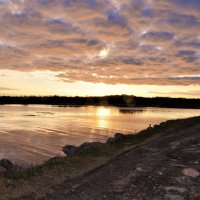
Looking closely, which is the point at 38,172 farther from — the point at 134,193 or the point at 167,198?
the point at 167,198

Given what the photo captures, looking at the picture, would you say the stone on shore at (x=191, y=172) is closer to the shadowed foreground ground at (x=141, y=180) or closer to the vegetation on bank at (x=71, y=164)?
the shadowed foreground ground at (x=141, y=180)

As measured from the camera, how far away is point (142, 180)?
11852 millimetres

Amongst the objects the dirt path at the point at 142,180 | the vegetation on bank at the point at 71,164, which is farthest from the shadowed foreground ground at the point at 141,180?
the vegetation on bank at the point at 71,164

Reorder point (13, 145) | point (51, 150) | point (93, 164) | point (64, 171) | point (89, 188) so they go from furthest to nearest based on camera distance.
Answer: point (13, 145) → point (51, 150) → point (93, 164) → point (64, 171) → point (89, 188)

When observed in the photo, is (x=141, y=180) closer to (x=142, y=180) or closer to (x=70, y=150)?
(x=142, y=180)

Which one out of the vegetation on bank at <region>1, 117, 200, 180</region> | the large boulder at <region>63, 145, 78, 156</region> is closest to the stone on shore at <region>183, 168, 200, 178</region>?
the vegetation on bank at <region>1, 117, 200, 180</region>

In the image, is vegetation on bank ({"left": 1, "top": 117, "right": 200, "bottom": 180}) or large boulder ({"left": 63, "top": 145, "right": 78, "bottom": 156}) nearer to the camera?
vegetation on bank ({"left": 1, "top": 117, "right": 200, "bottom": 180})

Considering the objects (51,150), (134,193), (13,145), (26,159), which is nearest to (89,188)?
(134,193)

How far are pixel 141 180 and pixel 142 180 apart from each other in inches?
1.4

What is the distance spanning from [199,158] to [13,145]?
2101cm

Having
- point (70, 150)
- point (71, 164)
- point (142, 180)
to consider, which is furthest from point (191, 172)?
point (70, 150)

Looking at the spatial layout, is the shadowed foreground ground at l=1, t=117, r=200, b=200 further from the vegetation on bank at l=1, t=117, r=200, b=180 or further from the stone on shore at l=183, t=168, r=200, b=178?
the vegetation on bank at l=1, t=117, r=200, b=180

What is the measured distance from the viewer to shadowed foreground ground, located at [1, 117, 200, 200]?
1059 centimetres

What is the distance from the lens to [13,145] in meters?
31.0
